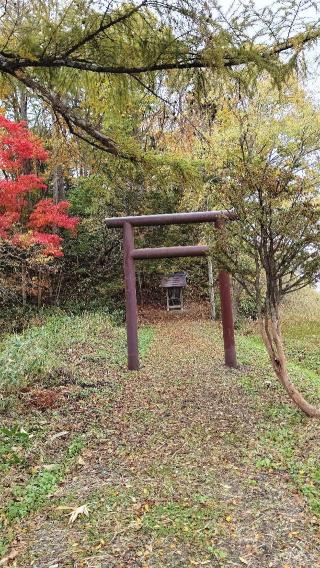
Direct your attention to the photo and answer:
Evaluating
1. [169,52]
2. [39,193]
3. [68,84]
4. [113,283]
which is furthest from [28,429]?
[39,193]

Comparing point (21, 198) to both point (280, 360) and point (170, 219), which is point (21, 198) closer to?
point (170, 219)

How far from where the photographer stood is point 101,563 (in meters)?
2.06

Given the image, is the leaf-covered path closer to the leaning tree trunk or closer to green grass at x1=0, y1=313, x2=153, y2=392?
the leaning tree trunk

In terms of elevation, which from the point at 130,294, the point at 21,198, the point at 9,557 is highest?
the point at 21,198

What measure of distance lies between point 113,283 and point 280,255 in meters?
9.45

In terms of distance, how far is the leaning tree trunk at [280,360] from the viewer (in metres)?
3.97

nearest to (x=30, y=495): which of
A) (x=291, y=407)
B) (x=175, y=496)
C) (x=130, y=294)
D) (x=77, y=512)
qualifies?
(x=77, y=512)

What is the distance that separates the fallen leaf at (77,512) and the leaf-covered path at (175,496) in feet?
0.09

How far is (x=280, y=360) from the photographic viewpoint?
159 inches

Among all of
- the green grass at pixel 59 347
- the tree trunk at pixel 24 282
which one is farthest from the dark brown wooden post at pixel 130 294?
the tree trunk at pixel 24 282

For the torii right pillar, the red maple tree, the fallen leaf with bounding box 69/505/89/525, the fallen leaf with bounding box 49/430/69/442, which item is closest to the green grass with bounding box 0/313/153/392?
the fallen leaf with bounding box 49/430/69/442

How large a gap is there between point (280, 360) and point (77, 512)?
2.23m

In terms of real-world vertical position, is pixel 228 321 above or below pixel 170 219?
below

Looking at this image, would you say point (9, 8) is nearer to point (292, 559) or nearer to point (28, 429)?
point (28, 429)
